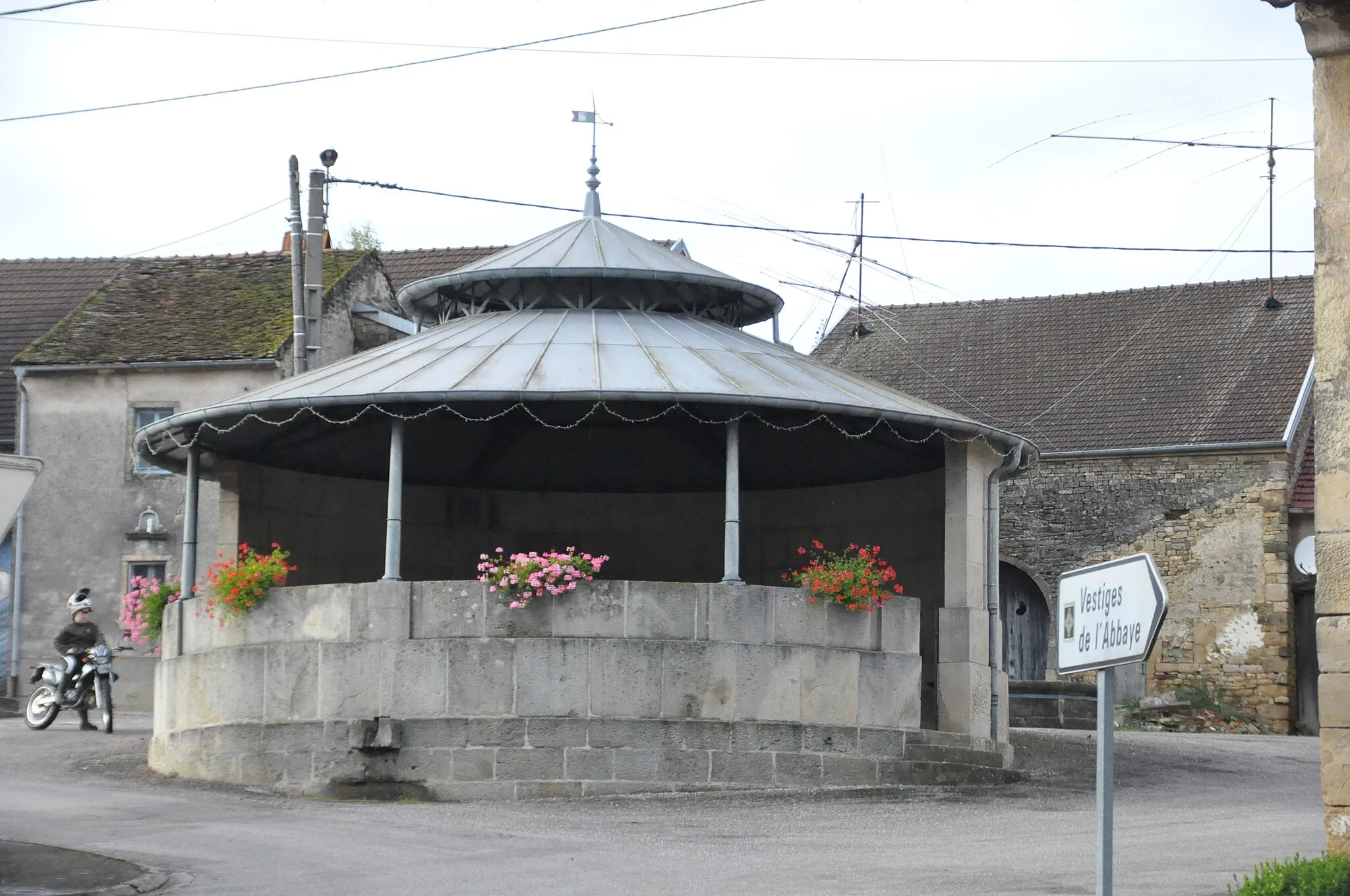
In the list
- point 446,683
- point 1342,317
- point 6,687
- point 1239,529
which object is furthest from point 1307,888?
point 6,687

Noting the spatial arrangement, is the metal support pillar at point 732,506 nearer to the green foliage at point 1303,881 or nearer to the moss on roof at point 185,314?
the green foliage at point 1303,881

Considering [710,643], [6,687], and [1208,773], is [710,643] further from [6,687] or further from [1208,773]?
[6,687]

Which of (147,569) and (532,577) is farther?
(147,569)

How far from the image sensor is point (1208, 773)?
1809 cm

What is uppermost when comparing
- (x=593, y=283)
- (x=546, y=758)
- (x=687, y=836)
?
(x=593, y=283)

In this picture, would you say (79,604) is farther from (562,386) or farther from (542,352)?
(562,386)

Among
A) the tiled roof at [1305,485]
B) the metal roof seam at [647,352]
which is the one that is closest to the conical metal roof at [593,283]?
the metal roof seam at [647,352]

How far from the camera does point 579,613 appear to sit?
15977 millimetres

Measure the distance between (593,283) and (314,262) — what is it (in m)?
7.46

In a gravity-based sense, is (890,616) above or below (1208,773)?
above

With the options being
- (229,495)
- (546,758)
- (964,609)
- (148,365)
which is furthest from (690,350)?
(148,365)

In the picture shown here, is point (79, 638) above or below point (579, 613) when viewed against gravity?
below

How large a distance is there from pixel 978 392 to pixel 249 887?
76.8ft

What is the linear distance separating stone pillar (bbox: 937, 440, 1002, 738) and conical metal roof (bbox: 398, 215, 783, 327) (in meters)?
2.98
